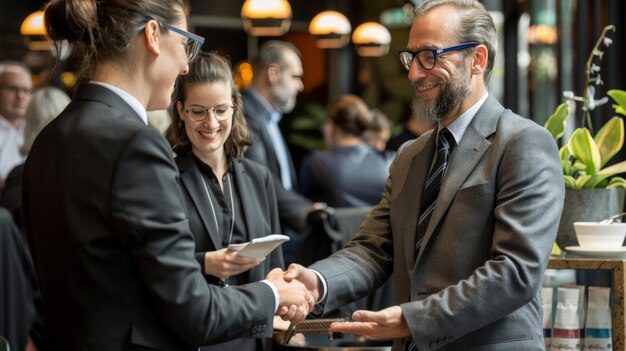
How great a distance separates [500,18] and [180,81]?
7.11 meters

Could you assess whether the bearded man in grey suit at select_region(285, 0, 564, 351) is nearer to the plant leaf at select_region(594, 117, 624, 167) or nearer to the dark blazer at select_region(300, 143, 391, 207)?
the plant leaf at select_region(594, 117, 624, 167)

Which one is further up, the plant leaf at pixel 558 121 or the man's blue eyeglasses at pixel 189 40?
the man's blue eyeglasses at pixel 189 40

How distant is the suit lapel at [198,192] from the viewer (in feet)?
10.4

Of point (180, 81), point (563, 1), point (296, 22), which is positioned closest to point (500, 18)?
point (563, 1)

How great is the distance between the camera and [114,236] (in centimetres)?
210

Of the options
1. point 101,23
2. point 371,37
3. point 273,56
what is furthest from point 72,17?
Answer: point 371,37

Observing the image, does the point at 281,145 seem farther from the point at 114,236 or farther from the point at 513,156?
the point at 114,236

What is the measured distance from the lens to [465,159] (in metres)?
2.61

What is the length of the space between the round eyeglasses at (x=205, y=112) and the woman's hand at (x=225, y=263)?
521 millimetres

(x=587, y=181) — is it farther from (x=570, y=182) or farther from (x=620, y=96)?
(x=620, y=96)

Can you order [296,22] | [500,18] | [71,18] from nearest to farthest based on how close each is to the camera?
[71,18] < [500,18] < [296,22]

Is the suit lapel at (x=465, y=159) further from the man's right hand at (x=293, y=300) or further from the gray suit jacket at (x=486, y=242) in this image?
the man's right hand at (x=293, y=300)

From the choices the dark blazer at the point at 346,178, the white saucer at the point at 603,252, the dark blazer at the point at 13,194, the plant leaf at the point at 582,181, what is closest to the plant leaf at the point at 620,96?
the plant leaf at the point at 582,181

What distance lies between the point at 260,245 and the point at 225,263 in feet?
0.92
